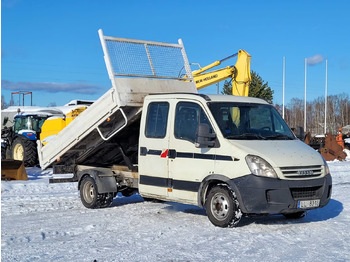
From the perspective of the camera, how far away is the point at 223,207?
8.43 m

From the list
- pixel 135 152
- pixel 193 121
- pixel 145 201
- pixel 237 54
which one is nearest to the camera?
pixel 193 121

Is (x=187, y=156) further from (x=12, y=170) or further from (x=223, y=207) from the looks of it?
(x=12, y=170)

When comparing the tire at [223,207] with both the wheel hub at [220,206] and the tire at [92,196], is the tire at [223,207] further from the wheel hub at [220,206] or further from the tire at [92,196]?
the tire at [92,196]

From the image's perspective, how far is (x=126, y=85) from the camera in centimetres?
984

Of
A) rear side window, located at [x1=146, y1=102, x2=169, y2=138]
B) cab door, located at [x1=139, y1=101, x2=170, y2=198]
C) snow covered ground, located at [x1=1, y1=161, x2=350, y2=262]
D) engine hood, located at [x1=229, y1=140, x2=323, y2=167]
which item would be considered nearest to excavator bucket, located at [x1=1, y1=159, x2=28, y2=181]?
snow covered ground, located at [x1=1, y1=161, x2=350, y2=262]

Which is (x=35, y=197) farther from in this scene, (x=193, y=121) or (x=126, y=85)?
(x=193, y=121)

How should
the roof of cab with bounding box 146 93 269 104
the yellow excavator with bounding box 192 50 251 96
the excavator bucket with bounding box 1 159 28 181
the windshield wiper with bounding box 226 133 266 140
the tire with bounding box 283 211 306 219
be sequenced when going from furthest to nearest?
1. the yellow excavator with bounding box 192 50 251 96
2. the excavator bucket with bounding box 1 159 28 181
3. the tire with bounding box 283 211 306 219
4. the roof of cab with bounding box 146 93 269 104
5. the windshield wiper with bounding box 226 133 266 140

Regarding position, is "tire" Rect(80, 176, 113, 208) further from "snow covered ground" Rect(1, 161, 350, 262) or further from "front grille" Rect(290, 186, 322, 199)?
"front grille" Rect(290, 186, 322, 199)

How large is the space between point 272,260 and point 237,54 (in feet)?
46.5

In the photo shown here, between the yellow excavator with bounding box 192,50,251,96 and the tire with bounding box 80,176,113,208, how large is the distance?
1008 centimetres

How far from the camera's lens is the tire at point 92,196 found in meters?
10.7

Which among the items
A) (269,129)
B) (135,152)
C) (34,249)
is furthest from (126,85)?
(34,249)

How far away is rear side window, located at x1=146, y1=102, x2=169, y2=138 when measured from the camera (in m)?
9.38

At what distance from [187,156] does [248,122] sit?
121 centimetres
